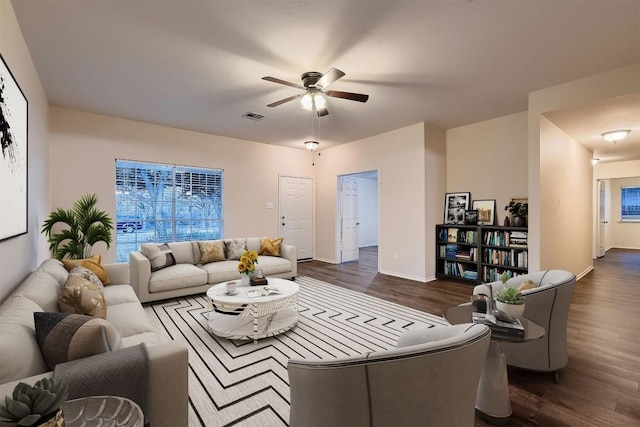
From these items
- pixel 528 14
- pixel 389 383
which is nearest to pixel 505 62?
pixel 528 14

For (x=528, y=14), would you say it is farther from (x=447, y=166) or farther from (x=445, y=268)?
(x=445, y=268)

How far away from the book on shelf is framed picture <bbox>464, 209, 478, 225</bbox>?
3573 millimetres

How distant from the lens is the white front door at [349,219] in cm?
703

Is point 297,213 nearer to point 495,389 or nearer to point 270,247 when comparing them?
point 270,247

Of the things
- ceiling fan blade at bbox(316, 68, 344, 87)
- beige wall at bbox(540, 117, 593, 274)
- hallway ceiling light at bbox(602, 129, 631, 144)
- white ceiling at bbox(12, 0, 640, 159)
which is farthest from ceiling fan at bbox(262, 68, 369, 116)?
hallway ceiling light at bbox(602, 129, 631, 144)

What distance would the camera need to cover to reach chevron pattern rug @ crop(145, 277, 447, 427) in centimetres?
181

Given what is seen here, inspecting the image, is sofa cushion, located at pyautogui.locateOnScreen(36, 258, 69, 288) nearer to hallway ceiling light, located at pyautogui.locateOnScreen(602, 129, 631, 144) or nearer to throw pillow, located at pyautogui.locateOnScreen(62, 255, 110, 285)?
throw pillow, located at pyautogui.locateOnScreen(62, 255, 110, 285)

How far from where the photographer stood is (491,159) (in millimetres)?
4887

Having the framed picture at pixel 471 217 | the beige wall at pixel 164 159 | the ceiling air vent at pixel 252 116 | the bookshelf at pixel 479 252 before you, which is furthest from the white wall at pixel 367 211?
the ceiling air vent at pixel 252 116

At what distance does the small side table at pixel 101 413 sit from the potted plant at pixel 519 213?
506 centimetres

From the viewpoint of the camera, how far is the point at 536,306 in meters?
2.01

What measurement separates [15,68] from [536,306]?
172 inches

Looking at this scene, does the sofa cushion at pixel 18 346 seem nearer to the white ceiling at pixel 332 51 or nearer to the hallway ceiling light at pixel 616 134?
the white ceiling at pixel 332 51

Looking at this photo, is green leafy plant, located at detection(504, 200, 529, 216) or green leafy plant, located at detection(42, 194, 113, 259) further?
green leafy plant, located at detection(504, 200, 529, 216)
